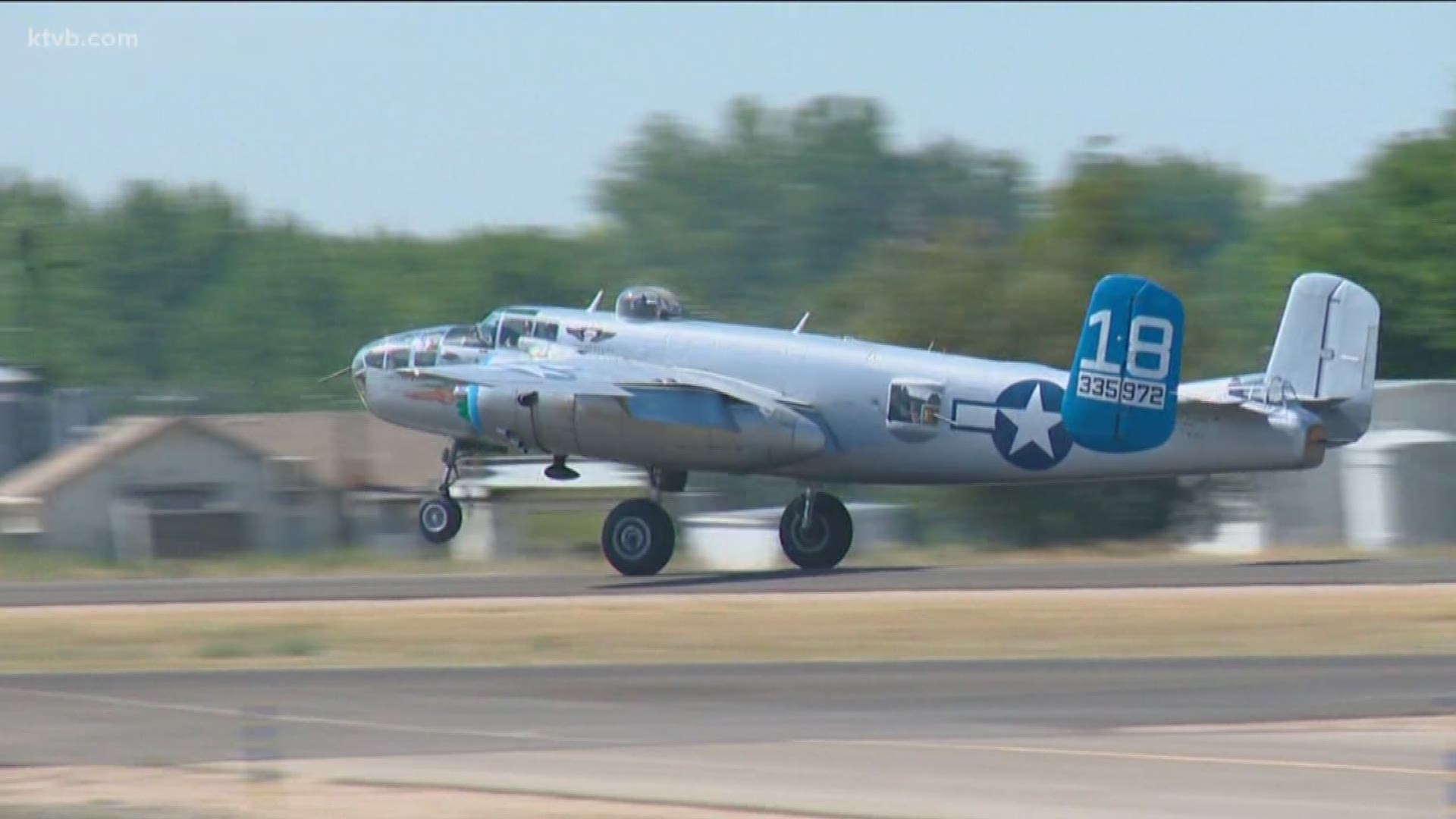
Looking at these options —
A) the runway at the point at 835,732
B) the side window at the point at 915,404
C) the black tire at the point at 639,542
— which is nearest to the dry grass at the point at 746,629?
the runway at the point at 835,732

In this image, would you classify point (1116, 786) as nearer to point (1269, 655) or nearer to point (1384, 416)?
point (1269, 655)

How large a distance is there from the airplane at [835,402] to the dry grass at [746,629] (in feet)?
9.12

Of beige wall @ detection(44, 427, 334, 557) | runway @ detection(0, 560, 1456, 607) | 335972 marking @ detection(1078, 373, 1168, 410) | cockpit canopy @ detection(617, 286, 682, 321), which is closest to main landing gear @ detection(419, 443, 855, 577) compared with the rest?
runway @ detection(0, 560, 1456, 607)

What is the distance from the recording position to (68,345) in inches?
3676

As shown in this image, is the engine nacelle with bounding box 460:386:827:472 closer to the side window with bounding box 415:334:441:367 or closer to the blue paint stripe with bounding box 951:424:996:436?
the side window with bounding box 415:334:441:367

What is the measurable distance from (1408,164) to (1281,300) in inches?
185

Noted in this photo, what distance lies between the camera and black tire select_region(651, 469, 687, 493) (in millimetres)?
28750

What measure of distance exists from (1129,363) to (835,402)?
13.4 ft

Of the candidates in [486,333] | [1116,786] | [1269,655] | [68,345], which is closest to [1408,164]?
[486,333]

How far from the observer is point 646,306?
29359 millimetres

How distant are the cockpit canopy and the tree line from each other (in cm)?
1054

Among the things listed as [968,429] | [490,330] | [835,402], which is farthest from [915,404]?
[490,330]

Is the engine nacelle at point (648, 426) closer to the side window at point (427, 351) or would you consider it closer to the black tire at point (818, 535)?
the black tire at point (818, 535)

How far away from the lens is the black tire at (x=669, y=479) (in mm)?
28750
